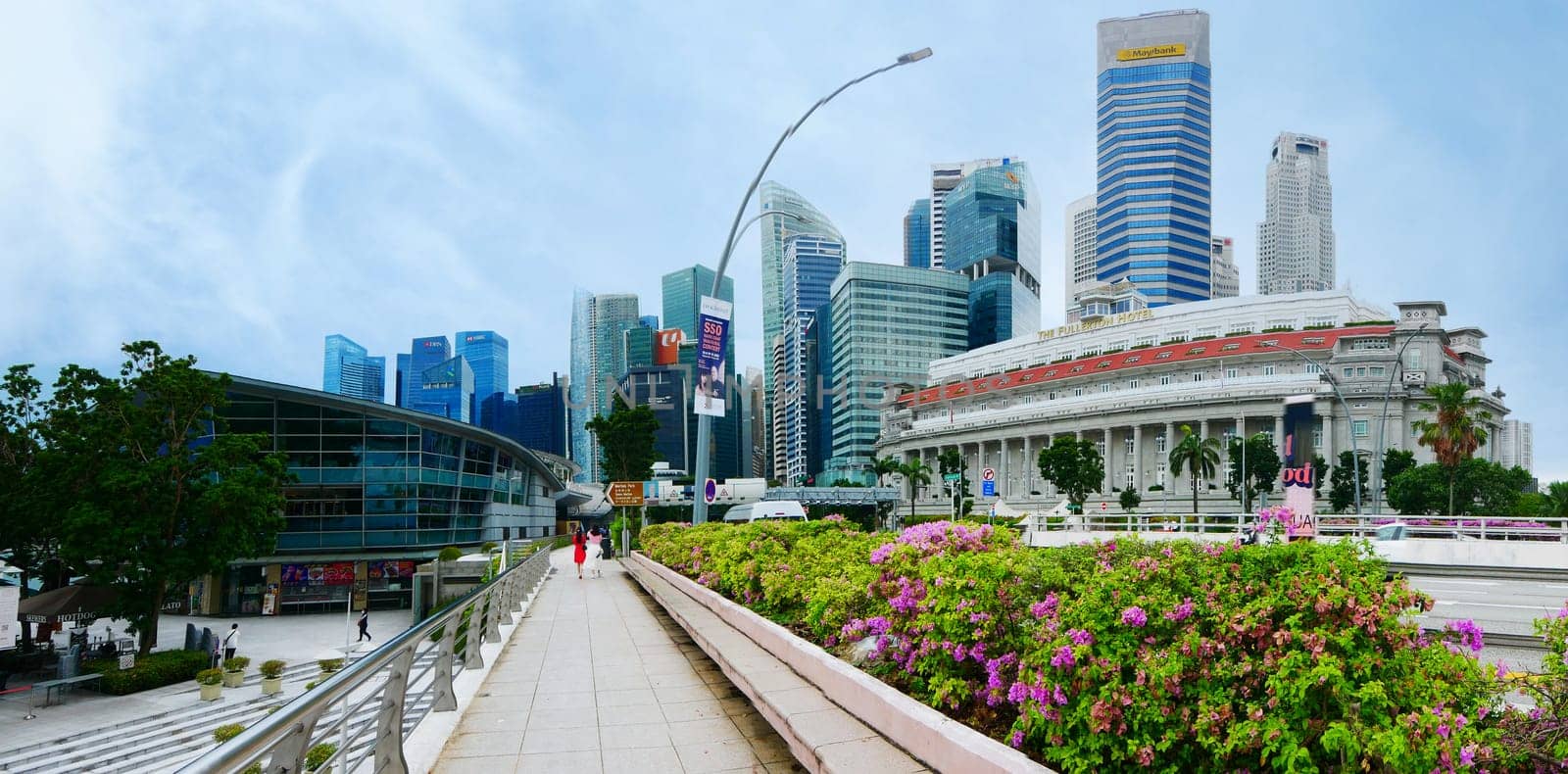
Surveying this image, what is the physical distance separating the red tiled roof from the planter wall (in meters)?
81.6

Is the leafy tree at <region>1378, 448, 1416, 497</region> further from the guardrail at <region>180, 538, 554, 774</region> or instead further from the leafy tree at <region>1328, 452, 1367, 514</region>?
the guardrail at <region>180, 538, 554, 774</region>

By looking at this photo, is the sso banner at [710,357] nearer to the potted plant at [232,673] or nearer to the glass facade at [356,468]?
the potted plant at [232,673]

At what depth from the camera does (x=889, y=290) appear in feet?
538

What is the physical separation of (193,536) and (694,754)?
1613 inches

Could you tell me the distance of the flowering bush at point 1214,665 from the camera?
3.50 metres

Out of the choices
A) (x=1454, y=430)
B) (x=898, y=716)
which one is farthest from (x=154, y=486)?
(x=1454, y=430)

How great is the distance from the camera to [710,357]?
19.3 metres

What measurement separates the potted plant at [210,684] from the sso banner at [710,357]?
77.8 ft

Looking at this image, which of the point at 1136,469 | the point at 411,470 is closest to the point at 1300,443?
the point at 411,470

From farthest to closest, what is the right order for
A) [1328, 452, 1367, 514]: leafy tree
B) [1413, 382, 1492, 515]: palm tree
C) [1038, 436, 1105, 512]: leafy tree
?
[1038, 436, 1105, 512]: leafy tree
[1328, 452, 1367, 514]: leafy tree
[1413, 382, 1492, 515]: palm tree

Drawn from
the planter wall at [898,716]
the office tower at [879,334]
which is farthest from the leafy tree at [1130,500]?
the planter wall at [898,716]

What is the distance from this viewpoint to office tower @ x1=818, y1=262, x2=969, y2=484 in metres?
160

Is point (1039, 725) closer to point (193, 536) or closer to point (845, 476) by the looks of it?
point (193, 536)

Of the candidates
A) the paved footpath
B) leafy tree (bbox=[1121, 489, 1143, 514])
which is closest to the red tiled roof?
leafy tree (bbox=[1121, 489, 1143, 514])
